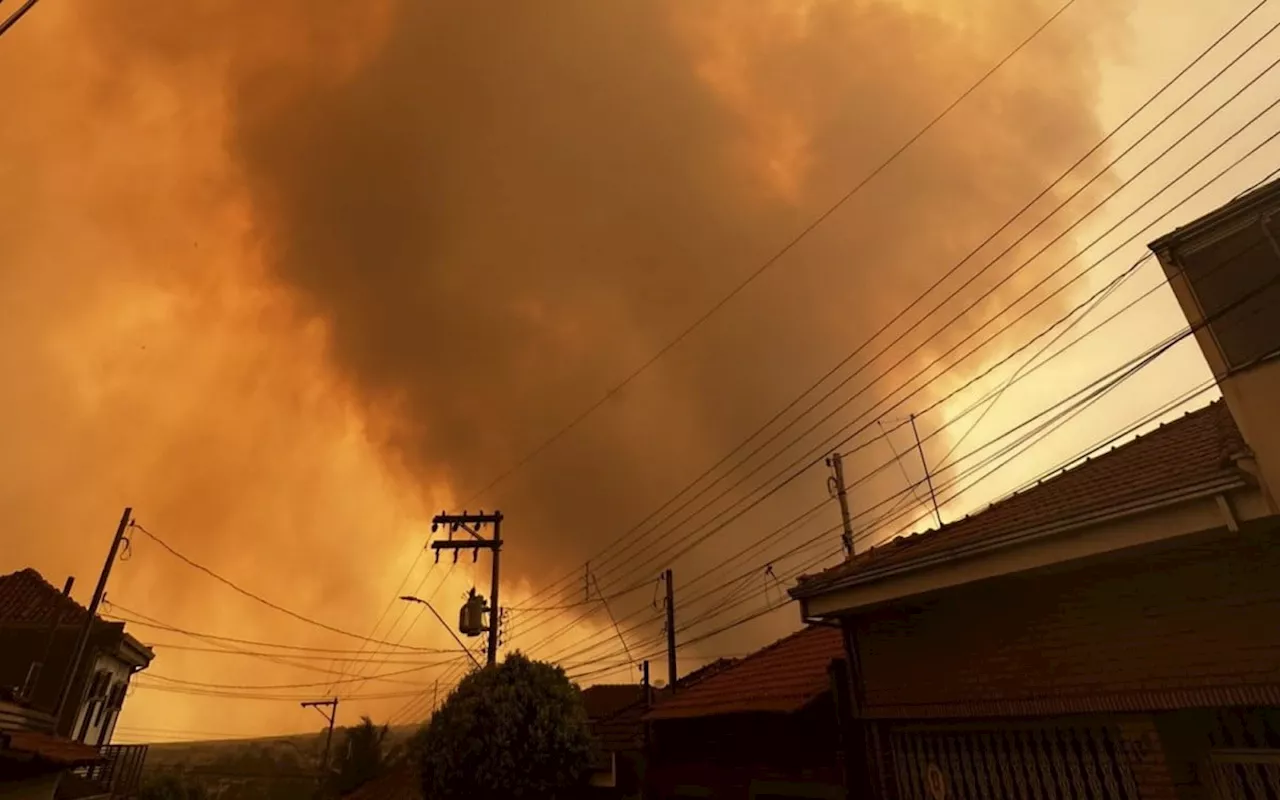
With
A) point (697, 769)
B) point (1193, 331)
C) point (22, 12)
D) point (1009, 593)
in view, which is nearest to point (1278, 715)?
point (1009, 593)

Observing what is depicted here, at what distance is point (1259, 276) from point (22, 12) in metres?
12.0

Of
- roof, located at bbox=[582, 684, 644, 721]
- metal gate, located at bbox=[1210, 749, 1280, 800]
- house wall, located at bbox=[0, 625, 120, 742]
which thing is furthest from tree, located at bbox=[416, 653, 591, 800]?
roof, located at bbox=[582, 684, 644, 721]

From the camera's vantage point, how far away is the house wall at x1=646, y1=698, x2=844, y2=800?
11.0 metres

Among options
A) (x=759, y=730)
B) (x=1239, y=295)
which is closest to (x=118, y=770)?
(x=759, y=730)

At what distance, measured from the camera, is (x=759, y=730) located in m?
12.7

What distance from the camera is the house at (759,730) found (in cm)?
1114

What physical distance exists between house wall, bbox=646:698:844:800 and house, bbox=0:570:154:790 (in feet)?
72.7

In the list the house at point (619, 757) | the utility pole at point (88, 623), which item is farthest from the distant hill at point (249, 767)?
the house at point (619, 757)

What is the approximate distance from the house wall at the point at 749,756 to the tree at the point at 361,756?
51.4m

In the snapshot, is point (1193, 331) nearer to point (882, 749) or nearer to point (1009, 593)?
point (1009, 593)

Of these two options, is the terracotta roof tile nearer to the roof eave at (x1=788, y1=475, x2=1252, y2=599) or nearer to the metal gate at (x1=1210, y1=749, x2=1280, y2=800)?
the roof eave at (x1=788, y1=475, x2=1252, y2=599)

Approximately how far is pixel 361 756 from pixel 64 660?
36.2 meters

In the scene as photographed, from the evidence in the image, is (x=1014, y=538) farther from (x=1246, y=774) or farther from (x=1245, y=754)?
(x=1246, y=774)

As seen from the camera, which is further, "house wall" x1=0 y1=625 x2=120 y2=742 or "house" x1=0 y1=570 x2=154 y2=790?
"house wall" x1=0 y1=625 x2=120 y2=742
